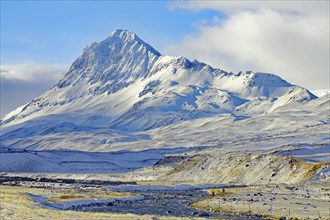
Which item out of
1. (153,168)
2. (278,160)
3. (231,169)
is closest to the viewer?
(278,160)

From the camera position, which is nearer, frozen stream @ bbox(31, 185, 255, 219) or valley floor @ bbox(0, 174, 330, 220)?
valley floor @ bbox(0, 174, 330, 220)

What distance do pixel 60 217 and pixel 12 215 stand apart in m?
5.10

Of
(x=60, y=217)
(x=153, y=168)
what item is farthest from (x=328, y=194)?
(x=153, y=168)

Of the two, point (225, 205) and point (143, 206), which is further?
point (143, 206)

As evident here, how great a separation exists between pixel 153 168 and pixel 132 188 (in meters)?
82.1

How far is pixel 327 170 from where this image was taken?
4316 inches

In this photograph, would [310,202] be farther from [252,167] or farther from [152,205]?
[252,167]

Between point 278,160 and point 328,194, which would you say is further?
point 278,160

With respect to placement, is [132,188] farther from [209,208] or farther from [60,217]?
[60,217]

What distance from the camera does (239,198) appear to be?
275ft

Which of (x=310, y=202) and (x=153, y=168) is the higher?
(x=153, y=168)

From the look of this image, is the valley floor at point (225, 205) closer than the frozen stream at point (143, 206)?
Yes

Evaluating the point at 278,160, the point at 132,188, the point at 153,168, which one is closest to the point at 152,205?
the point at 132,188

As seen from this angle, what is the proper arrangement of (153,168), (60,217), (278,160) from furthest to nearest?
(153,168) < (278,160) < (60,217)
